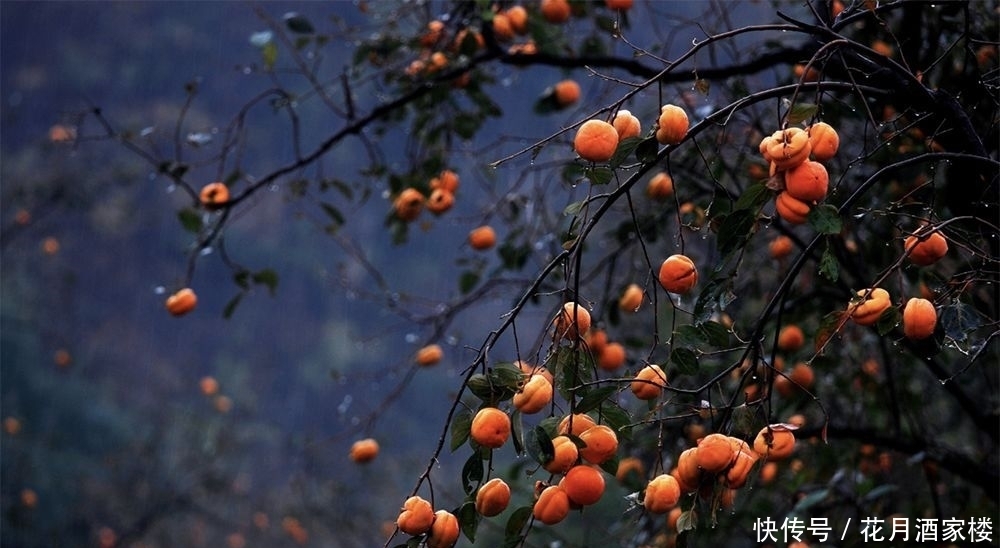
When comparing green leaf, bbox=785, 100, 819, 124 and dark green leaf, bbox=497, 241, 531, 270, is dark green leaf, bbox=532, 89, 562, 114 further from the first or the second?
green leaf, bbox=785, 100, 819, 124

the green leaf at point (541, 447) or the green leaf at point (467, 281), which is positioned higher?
the green leaf at point (541, 447)

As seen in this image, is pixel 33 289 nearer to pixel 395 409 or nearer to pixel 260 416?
pixel 260 416

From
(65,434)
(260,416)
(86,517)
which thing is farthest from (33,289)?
(260,416)

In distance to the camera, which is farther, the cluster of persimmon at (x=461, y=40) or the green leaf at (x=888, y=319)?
the cluster of persimmon at (x=461, y=40)

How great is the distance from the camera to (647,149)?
0.95 meters

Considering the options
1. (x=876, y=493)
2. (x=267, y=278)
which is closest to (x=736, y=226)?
(x=876, y=493)

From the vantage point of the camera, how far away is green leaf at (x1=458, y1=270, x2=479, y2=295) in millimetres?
2154

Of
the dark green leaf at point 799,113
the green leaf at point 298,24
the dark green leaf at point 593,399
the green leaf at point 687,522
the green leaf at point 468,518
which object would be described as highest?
the dark green leaf at point 799,113

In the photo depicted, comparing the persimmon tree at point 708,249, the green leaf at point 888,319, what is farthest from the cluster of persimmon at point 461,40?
the green leaf at point 888,319

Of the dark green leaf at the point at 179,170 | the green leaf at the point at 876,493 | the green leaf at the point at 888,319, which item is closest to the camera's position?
the green leaf at the point at 888,319

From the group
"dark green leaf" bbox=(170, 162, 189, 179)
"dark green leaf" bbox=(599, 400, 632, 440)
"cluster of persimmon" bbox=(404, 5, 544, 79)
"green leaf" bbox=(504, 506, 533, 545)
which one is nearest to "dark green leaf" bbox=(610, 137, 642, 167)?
"dark green leaf" bbox=(599, 400, 632, 440)

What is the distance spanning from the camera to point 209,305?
29.3 ft

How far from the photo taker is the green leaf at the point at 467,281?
2.15 m

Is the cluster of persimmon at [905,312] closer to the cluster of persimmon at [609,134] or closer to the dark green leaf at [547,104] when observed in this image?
the cluster of persimmon at [609,134]
